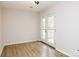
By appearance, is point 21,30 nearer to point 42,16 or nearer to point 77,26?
point 42,16

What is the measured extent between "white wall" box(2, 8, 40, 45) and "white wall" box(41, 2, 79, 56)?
227 millimetres

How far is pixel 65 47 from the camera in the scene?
228cm

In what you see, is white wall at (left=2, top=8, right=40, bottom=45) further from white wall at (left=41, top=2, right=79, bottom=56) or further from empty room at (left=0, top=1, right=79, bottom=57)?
white wall at (left=41, top=2, right=79, bottom=56)

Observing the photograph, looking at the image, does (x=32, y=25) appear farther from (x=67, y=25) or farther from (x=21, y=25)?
(x=67, y=25)

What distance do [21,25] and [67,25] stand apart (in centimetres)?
114

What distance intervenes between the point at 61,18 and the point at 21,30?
1216mm

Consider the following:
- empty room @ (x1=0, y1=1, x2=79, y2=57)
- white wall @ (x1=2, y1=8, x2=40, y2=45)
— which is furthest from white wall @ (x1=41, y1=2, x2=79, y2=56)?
white wall @ (x1=2, y1=8, x2=40, y2=45)

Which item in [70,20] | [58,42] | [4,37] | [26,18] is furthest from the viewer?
[58,42]

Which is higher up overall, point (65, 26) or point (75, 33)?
point (65, 26)

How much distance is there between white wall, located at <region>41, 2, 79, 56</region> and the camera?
1.87m

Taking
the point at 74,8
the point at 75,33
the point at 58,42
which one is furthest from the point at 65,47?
the point at 74,8

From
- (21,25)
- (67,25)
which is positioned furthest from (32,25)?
(67,25)

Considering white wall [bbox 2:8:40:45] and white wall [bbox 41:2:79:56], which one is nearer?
white wall [bbox 2:8:40:45]

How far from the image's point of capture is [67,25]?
215cm
